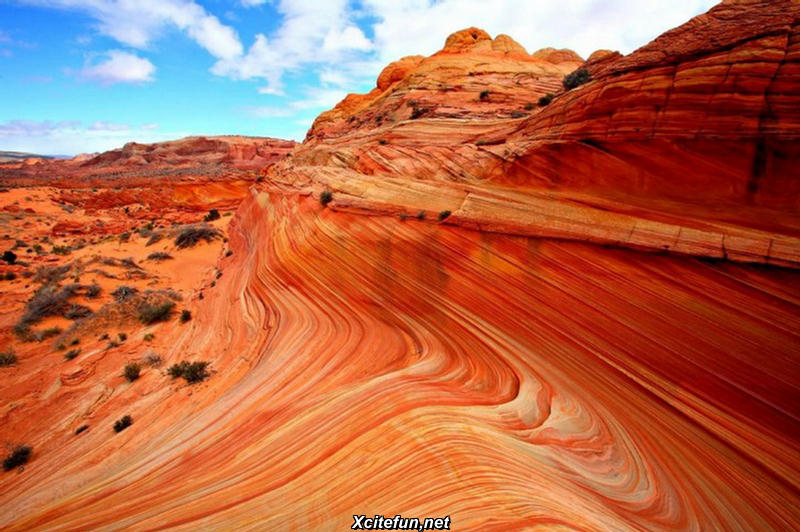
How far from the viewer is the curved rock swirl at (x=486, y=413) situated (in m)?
3.62

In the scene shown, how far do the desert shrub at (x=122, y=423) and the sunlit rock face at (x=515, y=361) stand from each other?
91mm

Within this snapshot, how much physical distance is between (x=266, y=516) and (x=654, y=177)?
8175 millimetres

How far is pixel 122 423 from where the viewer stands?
6.14 meters

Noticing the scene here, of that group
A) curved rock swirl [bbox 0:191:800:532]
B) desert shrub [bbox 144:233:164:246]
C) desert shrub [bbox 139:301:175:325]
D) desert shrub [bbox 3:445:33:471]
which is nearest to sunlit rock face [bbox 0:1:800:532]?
curved rock swirl [bbox 0:191:800:532]

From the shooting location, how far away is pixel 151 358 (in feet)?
28.0

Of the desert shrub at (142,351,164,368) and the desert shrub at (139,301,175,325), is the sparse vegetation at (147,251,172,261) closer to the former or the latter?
the desert shrub at (139,301,175,325)

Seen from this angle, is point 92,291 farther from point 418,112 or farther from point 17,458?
point 418,112

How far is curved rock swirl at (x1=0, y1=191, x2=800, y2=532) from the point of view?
3.62m

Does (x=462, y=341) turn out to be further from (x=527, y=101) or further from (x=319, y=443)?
(x=527, y=101)

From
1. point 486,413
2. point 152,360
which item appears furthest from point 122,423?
point 486,413

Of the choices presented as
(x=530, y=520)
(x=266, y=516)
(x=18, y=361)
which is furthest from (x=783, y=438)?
(x=18, y=361)

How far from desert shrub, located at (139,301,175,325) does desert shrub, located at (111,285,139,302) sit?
156 cm

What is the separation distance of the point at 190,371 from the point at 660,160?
35.4 ft

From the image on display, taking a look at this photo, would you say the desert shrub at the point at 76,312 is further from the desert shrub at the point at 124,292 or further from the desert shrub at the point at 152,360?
the desert shrub at the point at 152,360
